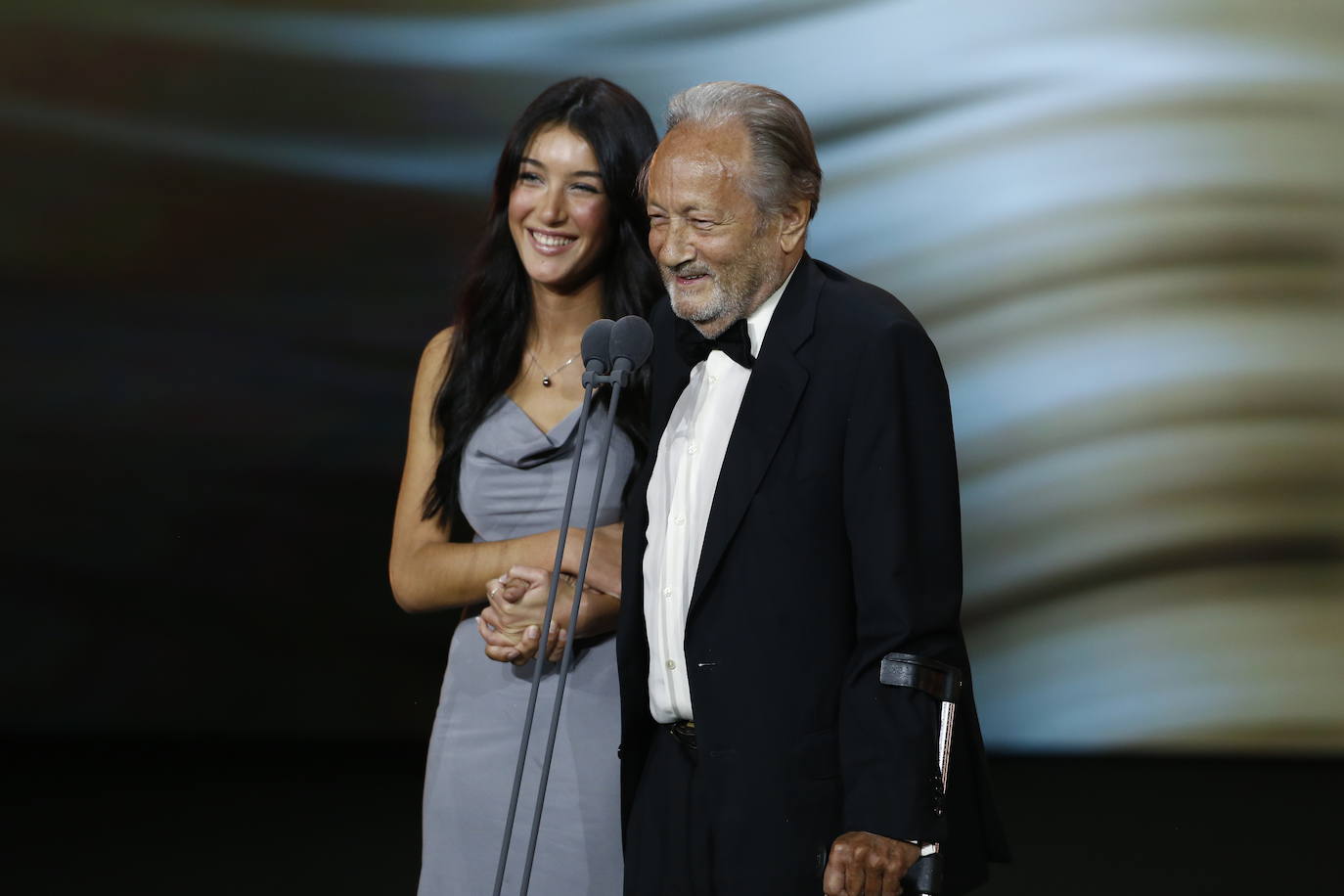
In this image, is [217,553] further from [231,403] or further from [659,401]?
[659,401]

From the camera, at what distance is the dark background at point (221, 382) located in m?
5.29

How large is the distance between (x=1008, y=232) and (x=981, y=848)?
3712 millimetres

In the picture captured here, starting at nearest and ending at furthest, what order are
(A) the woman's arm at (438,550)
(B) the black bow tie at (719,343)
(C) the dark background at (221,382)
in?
(B) the black bow tie at (719,343) < (A) the woman's arm at (438,550) < (C) the dark background at (221,382)

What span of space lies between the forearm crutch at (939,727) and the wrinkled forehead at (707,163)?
0.56 metres

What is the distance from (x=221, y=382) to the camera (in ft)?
17.6

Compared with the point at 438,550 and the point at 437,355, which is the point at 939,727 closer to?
the point at 438,550

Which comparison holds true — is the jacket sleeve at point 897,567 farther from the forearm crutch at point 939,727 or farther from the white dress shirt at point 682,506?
the white dress shirt at point 682,506

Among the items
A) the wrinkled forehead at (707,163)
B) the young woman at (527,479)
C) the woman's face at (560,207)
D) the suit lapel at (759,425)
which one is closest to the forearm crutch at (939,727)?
the suit lapel at (759,425)

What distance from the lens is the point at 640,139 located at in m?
2.35

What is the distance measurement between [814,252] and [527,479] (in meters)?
2.95

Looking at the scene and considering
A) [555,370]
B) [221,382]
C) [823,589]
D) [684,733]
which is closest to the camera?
[823,589]

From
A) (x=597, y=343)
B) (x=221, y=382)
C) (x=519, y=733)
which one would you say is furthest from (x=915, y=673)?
(x=221, y=382)

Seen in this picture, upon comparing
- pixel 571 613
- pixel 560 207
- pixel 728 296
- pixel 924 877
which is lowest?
pixel 924 877

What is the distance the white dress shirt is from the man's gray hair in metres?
0.11
